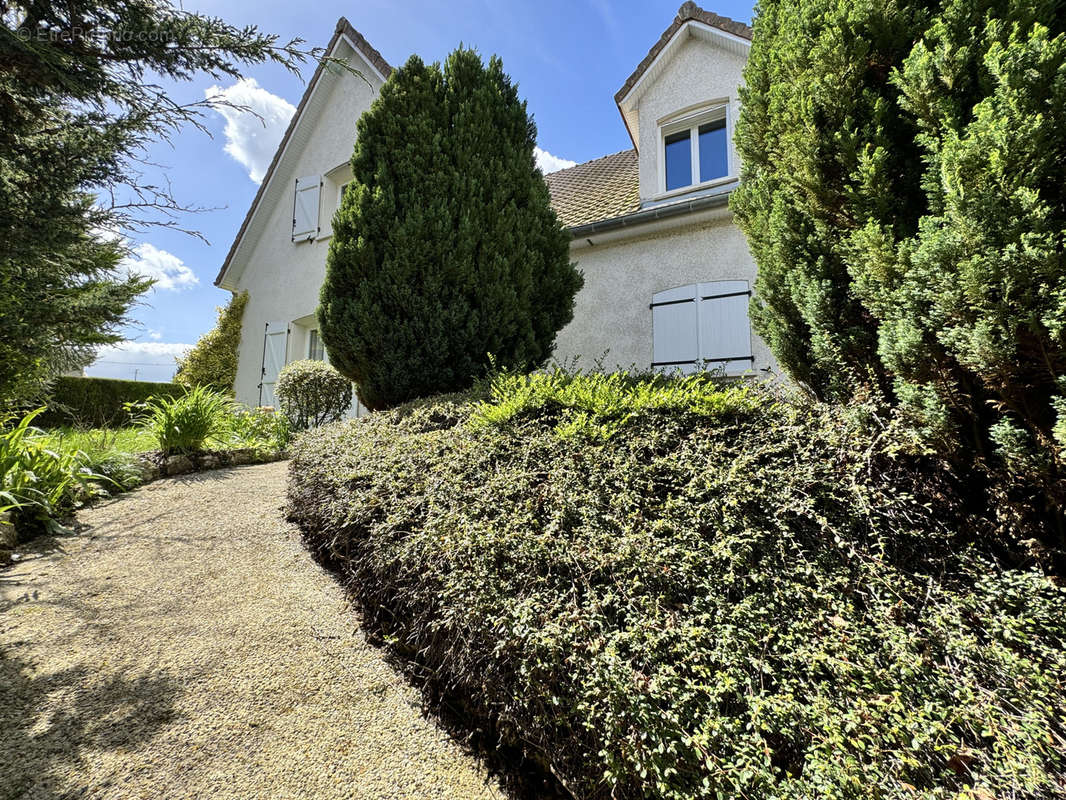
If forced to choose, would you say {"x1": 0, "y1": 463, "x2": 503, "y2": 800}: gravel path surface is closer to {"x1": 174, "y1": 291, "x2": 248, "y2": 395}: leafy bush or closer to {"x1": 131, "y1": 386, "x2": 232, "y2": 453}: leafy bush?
{"x1": 131, "y1": 386, "x2": 232, "y2": 453}: leafy bush

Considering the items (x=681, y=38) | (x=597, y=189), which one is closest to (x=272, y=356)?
(x=597, y=189)

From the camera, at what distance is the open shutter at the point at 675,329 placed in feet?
19.5

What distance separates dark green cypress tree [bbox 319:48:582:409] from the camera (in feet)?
16.2

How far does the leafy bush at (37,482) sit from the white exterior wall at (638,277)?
4947 mm

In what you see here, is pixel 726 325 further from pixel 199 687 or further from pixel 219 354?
pixel 219 354

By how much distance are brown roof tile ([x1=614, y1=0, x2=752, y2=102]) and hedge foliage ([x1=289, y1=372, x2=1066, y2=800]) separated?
21.0ft

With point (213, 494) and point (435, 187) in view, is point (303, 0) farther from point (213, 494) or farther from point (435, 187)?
point (213, 494)

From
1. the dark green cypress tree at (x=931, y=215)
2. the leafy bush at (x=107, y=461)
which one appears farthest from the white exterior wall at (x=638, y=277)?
the leafy bush at (x=107, y=461)

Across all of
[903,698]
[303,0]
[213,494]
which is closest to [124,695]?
[213,494]

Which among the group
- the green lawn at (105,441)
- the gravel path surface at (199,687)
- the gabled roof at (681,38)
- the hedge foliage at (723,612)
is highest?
the gabled roof at (681,38)

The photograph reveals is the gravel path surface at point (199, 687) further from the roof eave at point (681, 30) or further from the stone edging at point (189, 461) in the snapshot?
the roof eave at point (681, 30)

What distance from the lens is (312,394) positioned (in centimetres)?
726

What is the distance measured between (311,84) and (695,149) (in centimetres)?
802

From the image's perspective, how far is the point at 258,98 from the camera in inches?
145
